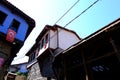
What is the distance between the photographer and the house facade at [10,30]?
45.5ft

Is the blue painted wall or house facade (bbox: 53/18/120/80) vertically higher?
the blue painted wall

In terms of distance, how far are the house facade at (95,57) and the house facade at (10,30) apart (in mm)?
6541

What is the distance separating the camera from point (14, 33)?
1507cm

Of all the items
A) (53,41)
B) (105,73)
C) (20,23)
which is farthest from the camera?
(53,41)

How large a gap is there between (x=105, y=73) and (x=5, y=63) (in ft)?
33.0

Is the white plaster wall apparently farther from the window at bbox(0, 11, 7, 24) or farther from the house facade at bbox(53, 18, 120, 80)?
the house facade at bbox(53, 18, 120, 80)

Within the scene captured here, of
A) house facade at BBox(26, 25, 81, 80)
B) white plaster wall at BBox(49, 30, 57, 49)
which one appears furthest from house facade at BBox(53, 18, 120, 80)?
white plaster wall at BBox(49, 30, 57, 49)

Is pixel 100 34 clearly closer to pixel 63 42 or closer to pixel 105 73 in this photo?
pixel 105 73

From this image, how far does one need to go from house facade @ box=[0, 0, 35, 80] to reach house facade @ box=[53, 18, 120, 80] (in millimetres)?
6541

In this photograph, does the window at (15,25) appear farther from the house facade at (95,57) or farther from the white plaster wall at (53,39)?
the house facade at (95,57)

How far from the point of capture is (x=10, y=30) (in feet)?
48.4

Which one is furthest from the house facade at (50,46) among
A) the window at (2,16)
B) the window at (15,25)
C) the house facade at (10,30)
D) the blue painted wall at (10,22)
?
the window at (2,16)

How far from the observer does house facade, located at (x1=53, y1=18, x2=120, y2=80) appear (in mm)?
6355

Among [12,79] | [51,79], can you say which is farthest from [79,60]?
[12,79]
